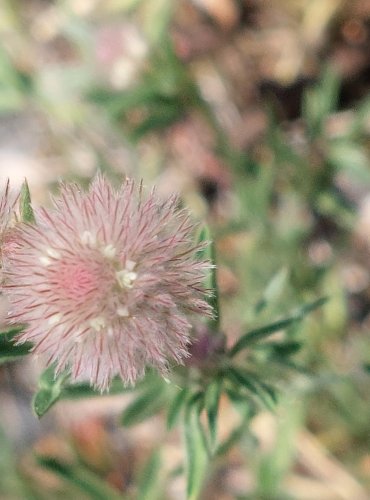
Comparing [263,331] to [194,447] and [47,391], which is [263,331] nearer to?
[194,447]

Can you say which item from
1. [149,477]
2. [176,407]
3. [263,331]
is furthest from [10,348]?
[149,477]

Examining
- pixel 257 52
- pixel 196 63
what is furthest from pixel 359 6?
pixel 196 63

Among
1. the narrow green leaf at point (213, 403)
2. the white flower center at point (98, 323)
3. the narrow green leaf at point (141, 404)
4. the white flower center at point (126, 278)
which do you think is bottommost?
the narrow green leaf at point (213, 403)

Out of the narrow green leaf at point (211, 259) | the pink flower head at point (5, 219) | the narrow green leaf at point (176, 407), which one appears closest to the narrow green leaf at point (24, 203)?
the pink flower head at point (5, 219)

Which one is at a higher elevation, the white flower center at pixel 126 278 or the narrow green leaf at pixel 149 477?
the white flower center at pixel 126 278

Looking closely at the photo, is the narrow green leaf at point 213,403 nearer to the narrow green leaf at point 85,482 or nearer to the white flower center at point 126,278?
the white flower center at point 126,278

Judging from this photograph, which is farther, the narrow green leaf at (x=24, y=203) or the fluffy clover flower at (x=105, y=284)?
the narrow green leaf at (x=24, y=203)
